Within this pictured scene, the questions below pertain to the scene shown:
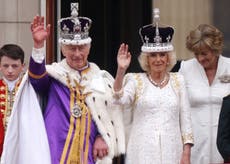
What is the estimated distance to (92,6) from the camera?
8688 millimetres

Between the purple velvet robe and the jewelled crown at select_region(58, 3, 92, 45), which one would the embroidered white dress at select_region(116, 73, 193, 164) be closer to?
the purple velvet robe

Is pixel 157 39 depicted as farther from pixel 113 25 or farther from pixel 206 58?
pixel 113 25

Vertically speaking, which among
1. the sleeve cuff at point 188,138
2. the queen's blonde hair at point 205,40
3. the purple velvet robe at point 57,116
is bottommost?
the sleeve cuff at point 188,138

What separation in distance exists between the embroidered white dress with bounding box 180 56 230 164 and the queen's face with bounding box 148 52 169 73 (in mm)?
423

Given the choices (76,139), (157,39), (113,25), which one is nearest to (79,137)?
(76,139)

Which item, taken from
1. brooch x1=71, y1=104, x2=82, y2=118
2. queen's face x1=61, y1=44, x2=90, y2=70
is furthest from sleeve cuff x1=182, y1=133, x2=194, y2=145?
queen's face x1=61, y1=44, x2=90, y2=70

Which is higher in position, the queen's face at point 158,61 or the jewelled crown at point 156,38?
the jewelled crown at point 156,38

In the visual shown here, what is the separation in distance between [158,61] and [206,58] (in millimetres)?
477

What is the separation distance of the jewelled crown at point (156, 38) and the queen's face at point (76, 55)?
45cm

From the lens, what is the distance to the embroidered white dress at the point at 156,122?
6445 millimetres

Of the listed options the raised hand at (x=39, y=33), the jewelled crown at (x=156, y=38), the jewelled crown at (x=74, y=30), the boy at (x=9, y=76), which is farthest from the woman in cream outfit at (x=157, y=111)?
the boy at (x=9, y=76)

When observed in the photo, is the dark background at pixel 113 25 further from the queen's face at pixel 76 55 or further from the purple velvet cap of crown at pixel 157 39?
the queen's face at pixel 76 55

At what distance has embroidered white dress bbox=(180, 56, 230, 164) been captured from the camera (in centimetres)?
680

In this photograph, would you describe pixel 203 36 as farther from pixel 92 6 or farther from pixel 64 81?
pixel 92 6
